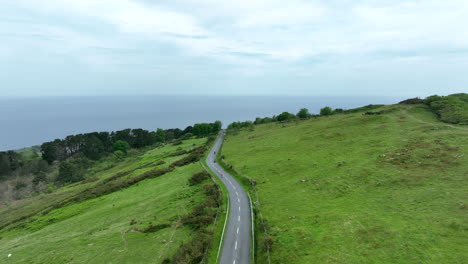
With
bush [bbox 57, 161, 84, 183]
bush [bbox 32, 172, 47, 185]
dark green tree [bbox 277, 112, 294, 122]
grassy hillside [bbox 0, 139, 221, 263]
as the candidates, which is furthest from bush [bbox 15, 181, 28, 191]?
dark green tree [bbox 277, 112, 294, 122]

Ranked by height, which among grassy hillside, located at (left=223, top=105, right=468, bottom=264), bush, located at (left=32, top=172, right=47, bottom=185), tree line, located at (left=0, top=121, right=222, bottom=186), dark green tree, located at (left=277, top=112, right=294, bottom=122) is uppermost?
dark green tree, located at (left=277, top=112, right=294, bottom=122)

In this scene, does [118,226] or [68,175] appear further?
[68,175]

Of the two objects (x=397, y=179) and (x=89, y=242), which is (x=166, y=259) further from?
(x=397, y=179)

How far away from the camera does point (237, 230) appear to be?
39.0 meters

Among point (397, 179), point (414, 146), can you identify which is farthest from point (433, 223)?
point (414, 146)

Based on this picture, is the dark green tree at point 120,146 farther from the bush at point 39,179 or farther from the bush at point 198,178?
the bush at point 198,178

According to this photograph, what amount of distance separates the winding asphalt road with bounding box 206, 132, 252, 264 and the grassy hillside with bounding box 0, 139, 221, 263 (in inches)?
155

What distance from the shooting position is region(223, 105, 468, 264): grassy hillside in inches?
1144

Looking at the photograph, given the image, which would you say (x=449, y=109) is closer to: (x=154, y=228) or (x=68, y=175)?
(x=154, y=228)

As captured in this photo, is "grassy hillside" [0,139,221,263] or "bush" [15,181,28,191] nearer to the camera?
"grassy hillside" [0,139,221,263]

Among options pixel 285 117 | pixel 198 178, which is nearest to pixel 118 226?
pixel 198 178

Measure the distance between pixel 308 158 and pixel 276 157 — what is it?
10.2 meters

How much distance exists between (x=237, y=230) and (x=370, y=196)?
2283cm

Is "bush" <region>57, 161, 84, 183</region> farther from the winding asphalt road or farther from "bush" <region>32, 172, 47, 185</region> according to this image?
the winding asphalt road
